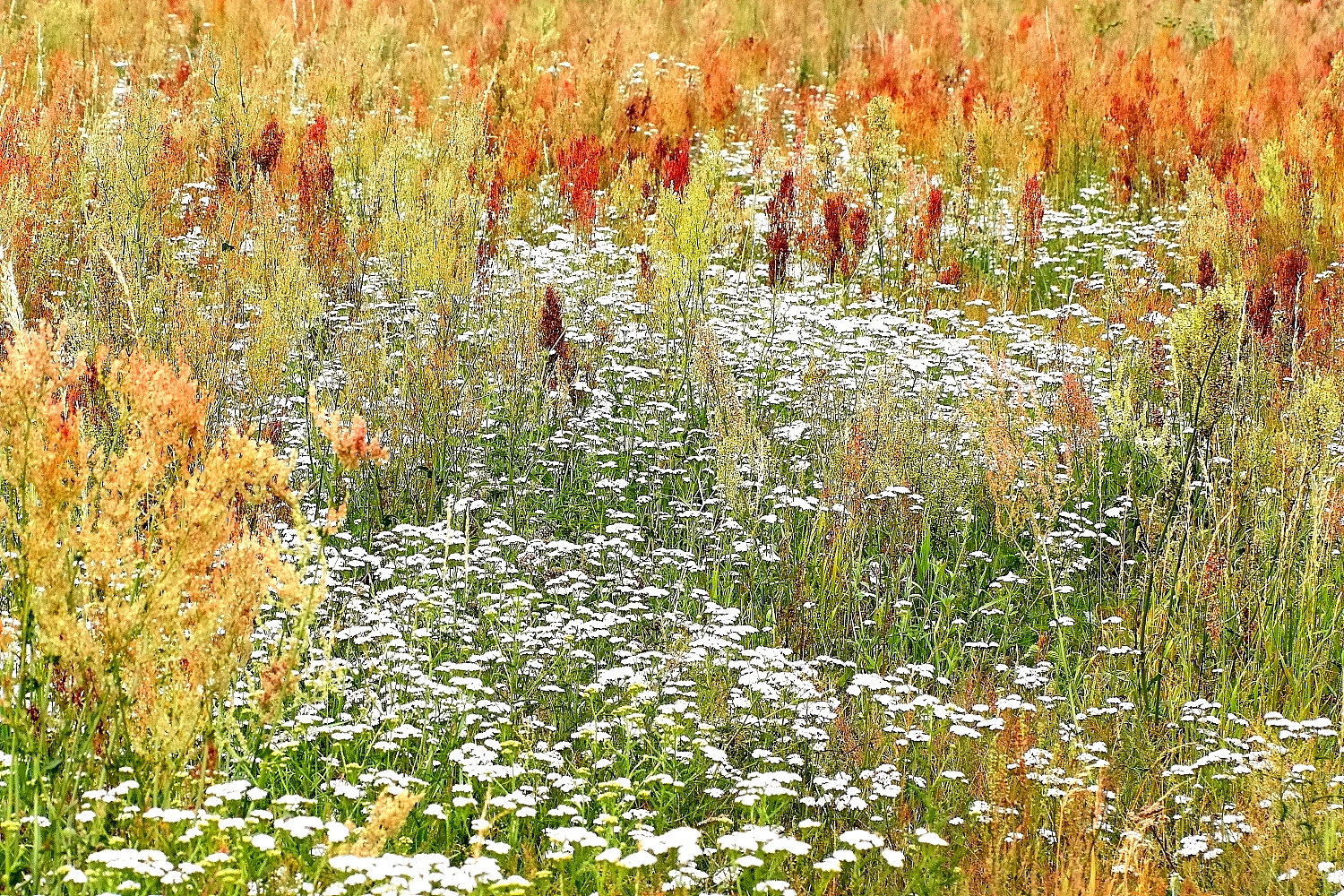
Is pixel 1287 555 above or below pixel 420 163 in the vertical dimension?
below

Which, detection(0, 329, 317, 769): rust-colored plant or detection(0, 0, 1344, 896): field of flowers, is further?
detection(0, 0, 1344, 896): field of flowers

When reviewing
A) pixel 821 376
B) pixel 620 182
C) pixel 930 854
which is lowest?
pixel 930 854

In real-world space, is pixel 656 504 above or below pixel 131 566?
below

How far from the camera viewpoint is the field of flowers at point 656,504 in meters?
2.76

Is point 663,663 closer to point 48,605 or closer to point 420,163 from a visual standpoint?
point 48,605

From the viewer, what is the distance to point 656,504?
4992mm

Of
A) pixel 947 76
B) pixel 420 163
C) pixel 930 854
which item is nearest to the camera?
pixel 930 854

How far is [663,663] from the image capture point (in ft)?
12.2

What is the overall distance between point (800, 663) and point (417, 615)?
1.11 m

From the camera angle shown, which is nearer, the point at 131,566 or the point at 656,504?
the point at 131,566

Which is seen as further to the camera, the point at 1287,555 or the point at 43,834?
the point at 1287,555

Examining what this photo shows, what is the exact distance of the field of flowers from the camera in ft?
9.05

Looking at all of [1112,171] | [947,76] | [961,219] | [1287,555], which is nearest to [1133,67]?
[947,76]

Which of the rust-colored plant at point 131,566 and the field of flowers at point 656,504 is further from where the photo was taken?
the field of flowers at point 656,504
